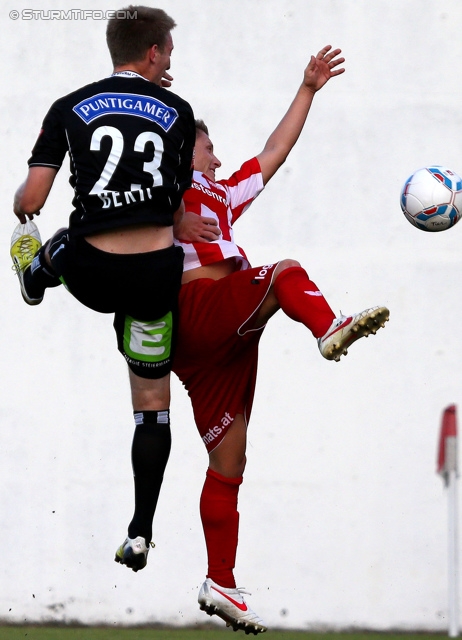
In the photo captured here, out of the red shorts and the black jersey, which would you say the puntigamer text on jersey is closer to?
the black jersey

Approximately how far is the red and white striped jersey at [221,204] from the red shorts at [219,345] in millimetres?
114

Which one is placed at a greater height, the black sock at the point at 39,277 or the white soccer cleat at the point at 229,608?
the black sock at the point at 39,277

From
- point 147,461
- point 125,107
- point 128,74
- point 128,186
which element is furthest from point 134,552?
point 128,74

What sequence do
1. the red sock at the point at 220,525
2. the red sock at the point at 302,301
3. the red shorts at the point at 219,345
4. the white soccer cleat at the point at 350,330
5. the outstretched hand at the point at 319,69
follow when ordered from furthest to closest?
the outstretched hand at the point at 319,69 → the red sock at the point at 220,525 → the red shorts at the point at 219,345 → the red sock at the point at 302,301 → the white soccer cleat at the point at 350,330

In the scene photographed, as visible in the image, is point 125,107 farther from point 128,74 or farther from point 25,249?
point 25,249

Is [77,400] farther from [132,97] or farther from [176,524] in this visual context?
[132,97]

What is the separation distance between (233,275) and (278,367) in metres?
2.92

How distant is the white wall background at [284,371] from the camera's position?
257 inches

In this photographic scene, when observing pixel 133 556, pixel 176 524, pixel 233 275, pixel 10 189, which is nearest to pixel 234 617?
pixel 133 556

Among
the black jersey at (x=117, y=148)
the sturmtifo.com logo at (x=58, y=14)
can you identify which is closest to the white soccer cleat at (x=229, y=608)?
the black jersey at (x=117, y=148)

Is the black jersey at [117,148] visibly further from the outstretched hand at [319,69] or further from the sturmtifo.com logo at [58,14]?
the sturmtifo.com logo at [58,14]

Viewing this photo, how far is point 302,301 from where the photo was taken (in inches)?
136

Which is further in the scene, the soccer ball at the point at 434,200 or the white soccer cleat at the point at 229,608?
the soccer ball at the point at 434,200

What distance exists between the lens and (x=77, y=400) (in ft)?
21.5
